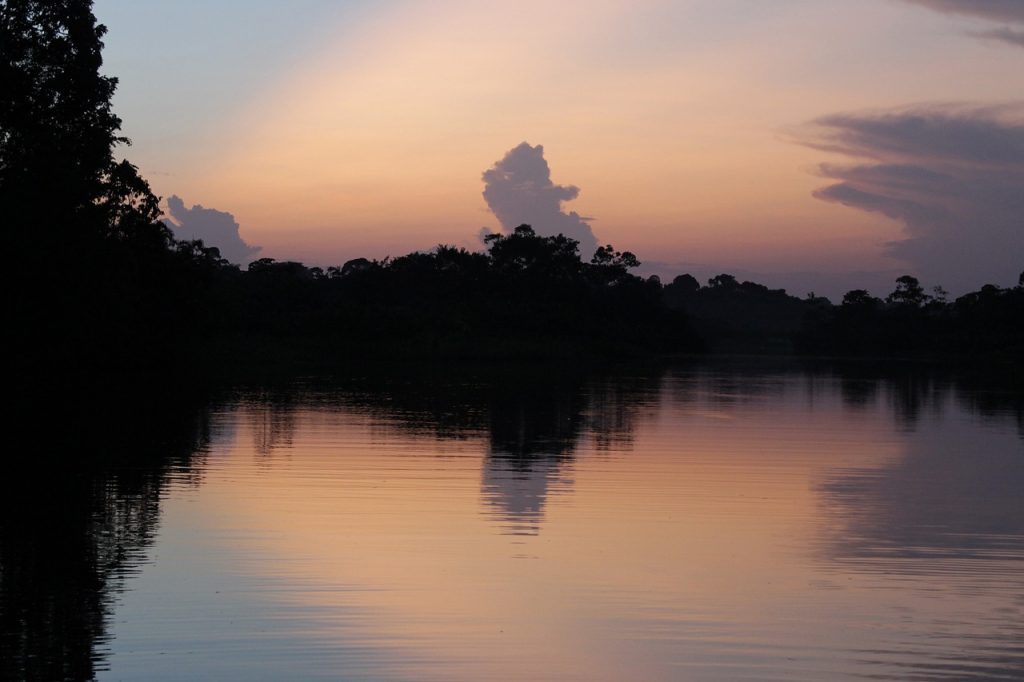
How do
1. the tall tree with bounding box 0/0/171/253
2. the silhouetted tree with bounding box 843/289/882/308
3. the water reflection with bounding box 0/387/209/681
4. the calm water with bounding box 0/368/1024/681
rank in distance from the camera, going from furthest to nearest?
the silhouetted tree with bounding box 843/289/882/308, the tall tree with bounding box 0/0/171/253, the calm water with bounding box 0/368/1024/681, the water reflection with bounding box 0/387/209/681

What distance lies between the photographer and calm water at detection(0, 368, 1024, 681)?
7492mm

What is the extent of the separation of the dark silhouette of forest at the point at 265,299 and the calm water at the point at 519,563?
981 centimetres

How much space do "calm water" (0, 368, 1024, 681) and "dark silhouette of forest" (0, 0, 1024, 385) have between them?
981 cm

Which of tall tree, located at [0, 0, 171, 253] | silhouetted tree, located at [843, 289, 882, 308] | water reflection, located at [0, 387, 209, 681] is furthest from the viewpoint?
silhouetted tree, located at [843, 289, 882, 308]

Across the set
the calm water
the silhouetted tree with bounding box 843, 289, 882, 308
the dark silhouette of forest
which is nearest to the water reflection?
the calm water

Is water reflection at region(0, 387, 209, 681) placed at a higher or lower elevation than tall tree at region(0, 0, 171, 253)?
lower

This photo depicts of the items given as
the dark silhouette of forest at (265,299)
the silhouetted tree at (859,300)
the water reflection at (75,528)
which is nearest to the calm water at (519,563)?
the water reflection at (75,528)

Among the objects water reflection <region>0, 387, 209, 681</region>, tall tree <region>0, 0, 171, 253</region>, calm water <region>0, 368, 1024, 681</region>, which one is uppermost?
tall tree <region>0, 0, 171, 253</region>

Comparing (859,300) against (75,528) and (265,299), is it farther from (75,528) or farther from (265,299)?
(75,528)

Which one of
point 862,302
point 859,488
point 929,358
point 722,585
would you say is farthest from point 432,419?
point 862,302

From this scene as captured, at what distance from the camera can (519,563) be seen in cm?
1034

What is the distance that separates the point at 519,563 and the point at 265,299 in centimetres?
6895

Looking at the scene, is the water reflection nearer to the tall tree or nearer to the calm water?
the calm water

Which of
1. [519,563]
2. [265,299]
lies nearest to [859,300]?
[265,299]
